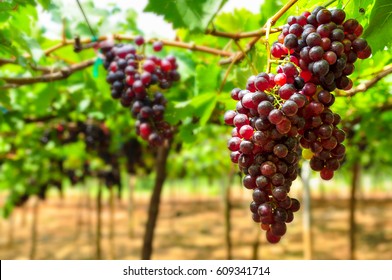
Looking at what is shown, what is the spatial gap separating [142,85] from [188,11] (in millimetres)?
629

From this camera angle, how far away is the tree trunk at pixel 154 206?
3905 mm

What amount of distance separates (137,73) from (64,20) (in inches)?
38.3

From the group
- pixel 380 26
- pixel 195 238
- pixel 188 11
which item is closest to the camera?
pixel 380 26

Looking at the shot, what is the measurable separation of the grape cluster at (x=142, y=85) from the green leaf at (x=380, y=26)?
1.07 meters

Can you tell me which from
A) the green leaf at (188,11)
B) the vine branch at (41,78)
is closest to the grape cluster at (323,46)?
the green leaf at (188,11)

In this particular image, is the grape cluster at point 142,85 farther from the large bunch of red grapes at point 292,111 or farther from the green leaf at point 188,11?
the large bunch of red grapes at point 292,111

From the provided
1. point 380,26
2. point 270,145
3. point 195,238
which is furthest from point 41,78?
point 195,238

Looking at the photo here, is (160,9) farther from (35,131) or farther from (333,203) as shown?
(333,203)

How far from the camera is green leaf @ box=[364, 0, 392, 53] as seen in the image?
1281 millimetres

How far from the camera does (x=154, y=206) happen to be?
13.1 ft

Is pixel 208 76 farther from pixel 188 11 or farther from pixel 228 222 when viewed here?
pixel 228 222

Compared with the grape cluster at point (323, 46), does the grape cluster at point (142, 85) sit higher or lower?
higher

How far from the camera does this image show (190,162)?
13078 millimetres

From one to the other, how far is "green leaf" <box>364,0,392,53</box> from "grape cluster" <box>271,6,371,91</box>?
157mm
